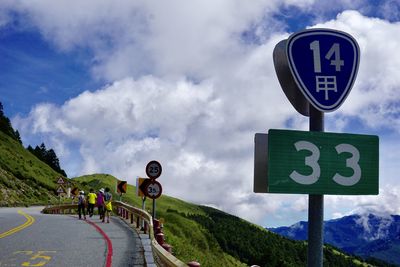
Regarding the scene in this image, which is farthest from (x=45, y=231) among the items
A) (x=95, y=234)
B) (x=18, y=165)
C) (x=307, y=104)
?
(x=18, y=165)

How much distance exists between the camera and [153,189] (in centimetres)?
1980

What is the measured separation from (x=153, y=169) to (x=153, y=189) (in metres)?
0.88

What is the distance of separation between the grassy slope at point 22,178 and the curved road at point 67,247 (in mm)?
48699

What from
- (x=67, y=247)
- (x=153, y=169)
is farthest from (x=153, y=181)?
(x=67, y=247)

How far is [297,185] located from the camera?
12.7 feet

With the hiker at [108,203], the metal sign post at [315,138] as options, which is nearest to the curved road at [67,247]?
the hiker at [108,203]

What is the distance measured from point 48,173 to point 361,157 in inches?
5013

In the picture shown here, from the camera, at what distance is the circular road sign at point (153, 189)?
1967 cm

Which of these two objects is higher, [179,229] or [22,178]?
[22,178]

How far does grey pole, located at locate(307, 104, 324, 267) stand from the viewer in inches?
163

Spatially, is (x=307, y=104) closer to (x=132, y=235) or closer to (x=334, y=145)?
(x=334, y=145)

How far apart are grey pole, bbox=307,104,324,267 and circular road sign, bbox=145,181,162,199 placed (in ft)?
51.4

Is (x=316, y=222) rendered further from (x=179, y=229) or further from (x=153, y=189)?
(x=179, y=229)

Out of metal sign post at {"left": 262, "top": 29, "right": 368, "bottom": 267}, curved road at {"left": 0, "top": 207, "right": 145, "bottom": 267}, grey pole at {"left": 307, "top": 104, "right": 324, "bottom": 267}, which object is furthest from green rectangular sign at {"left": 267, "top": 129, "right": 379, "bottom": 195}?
curved road at {"left": 0, "top": 207, "right": 145, "bottom": 267}
